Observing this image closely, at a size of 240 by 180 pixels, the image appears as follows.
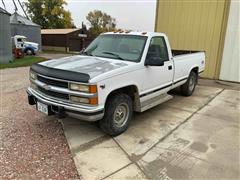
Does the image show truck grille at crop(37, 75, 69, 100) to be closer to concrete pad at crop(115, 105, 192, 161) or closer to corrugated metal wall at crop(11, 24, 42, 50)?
concrete pad at crop(115, 105, 192, 161)

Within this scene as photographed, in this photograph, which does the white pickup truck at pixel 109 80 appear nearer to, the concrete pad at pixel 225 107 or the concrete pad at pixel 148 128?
the concrete pad at pixel 148 128

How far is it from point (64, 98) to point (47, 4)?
43.3 metres

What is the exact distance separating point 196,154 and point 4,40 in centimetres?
1522

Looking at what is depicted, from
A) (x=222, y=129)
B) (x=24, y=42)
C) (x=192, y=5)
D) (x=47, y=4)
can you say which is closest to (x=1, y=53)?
(x=24, y=42)

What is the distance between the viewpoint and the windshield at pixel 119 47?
4.60 m

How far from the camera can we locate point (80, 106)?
3525 mm

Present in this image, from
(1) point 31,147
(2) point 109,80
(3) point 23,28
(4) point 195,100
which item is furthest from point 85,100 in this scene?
(3) point 23,28

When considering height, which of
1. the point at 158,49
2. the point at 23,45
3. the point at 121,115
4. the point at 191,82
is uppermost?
the point at 158,49

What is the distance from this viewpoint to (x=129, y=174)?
10.0ft

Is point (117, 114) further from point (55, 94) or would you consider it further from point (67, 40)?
point (67, 40)

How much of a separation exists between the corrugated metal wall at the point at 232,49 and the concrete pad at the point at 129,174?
8194 millimetres

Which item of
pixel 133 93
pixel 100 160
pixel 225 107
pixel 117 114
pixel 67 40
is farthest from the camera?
pixel 67 40

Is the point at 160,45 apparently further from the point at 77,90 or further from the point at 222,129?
the point at 77,90

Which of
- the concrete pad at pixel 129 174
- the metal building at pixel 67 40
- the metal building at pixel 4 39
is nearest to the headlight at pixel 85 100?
the concrete pad at pixel 129 174
